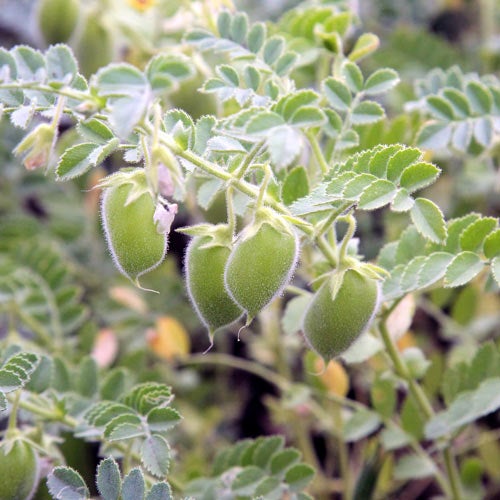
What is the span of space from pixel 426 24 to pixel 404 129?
1.11 m

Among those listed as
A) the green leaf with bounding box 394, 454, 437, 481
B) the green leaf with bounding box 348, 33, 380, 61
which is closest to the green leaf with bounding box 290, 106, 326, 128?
the green leaf with bounding box 348, 33, 380, 61

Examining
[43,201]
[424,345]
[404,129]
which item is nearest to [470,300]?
[424,345]

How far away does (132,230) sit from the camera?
76 cm

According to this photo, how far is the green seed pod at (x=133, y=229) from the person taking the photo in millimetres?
759

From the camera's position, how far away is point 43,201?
1741mm

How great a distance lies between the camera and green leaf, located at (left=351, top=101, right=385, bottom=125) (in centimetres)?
97

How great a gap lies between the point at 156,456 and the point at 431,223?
404 millimetres

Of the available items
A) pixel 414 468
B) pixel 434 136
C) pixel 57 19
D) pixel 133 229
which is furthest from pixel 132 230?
pixel 57 19

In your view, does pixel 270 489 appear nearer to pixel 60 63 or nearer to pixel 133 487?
pixel 133 487

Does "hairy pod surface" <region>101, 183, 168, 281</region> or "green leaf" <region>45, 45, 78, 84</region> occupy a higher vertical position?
"green leaf" <region>45, 45, 78, 84</region>

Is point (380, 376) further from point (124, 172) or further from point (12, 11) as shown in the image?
point (12, 11)

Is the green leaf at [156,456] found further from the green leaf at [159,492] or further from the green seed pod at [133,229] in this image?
the green seed pod at [133,229]

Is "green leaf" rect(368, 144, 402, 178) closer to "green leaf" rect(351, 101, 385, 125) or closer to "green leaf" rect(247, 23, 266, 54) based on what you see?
"green leaf" rect(351, 101, 385, 125)

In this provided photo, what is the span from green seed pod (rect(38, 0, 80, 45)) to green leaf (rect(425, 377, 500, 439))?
112cm
